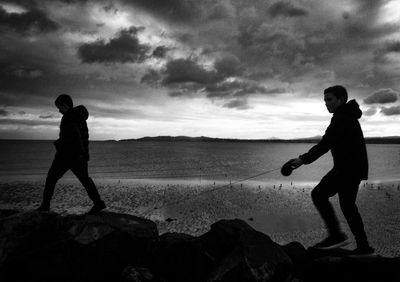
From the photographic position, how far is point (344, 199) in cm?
465

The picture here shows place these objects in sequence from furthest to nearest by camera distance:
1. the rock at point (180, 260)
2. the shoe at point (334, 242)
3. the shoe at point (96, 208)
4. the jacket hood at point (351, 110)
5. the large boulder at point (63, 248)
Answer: the shoe at point (96, 208)
the rock at point (180, 260)
the large boulder at point (63, 248)
the shoe at point (334, 242)
the jacket hood at point (351, 110)

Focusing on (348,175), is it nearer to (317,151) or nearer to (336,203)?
(317,151)

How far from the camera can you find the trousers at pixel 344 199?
461 cm

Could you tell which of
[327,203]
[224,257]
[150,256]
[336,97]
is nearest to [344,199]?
[327,203]

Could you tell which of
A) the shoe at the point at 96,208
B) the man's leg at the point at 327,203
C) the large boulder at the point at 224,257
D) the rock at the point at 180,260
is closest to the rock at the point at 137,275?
the rock at the point at 180,260

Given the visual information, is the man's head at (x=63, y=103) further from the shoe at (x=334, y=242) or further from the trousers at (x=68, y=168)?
the shoe at (x=334, y=242)

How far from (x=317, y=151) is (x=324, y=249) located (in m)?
1.86

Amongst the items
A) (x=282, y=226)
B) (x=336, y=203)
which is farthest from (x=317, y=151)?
(x=336, y=203)

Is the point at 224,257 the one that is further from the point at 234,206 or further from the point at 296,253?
the point at 234,206

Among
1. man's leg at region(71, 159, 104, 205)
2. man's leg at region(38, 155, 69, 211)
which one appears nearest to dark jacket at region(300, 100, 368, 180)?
man's leg at region(71, 159, 104, 205)

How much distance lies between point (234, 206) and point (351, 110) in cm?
1974

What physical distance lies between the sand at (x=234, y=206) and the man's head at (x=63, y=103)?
11.6 metres

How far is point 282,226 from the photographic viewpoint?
61.3 feet

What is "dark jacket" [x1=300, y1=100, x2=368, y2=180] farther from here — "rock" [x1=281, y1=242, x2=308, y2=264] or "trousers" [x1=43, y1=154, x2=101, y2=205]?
"trousers" [x1=43, y1=154, x2=101, y2=205]
